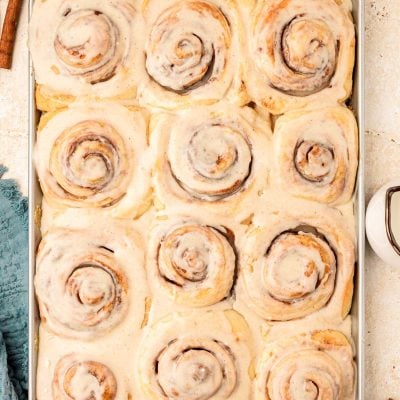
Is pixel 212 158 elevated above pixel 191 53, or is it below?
below

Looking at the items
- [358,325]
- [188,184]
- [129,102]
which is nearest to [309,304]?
[358,325]

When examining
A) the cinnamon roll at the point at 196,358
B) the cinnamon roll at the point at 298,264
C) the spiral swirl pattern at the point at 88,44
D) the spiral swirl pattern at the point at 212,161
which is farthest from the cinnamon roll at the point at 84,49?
the cinnamon roll at the point at 196,358

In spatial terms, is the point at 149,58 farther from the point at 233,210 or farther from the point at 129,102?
the point at 233,210

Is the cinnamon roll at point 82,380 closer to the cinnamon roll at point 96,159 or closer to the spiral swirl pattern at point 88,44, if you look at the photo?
the cinnamon roll at point 96,159

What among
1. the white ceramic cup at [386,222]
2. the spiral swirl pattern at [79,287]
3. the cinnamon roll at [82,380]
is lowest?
the cinnamon roll at [82,380]

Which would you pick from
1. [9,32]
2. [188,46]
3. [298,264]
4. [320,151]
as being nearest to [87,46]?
[188,46]

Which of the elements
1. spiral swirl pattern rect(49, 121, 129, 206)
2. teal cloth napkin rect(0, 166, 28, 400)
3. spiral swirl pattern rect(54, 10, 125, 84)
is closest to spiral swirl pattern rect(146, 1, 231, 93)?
spiral swirl pattern rect(54, 10, 125, 84)

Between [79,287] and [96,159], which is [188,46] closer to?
[96,159]
